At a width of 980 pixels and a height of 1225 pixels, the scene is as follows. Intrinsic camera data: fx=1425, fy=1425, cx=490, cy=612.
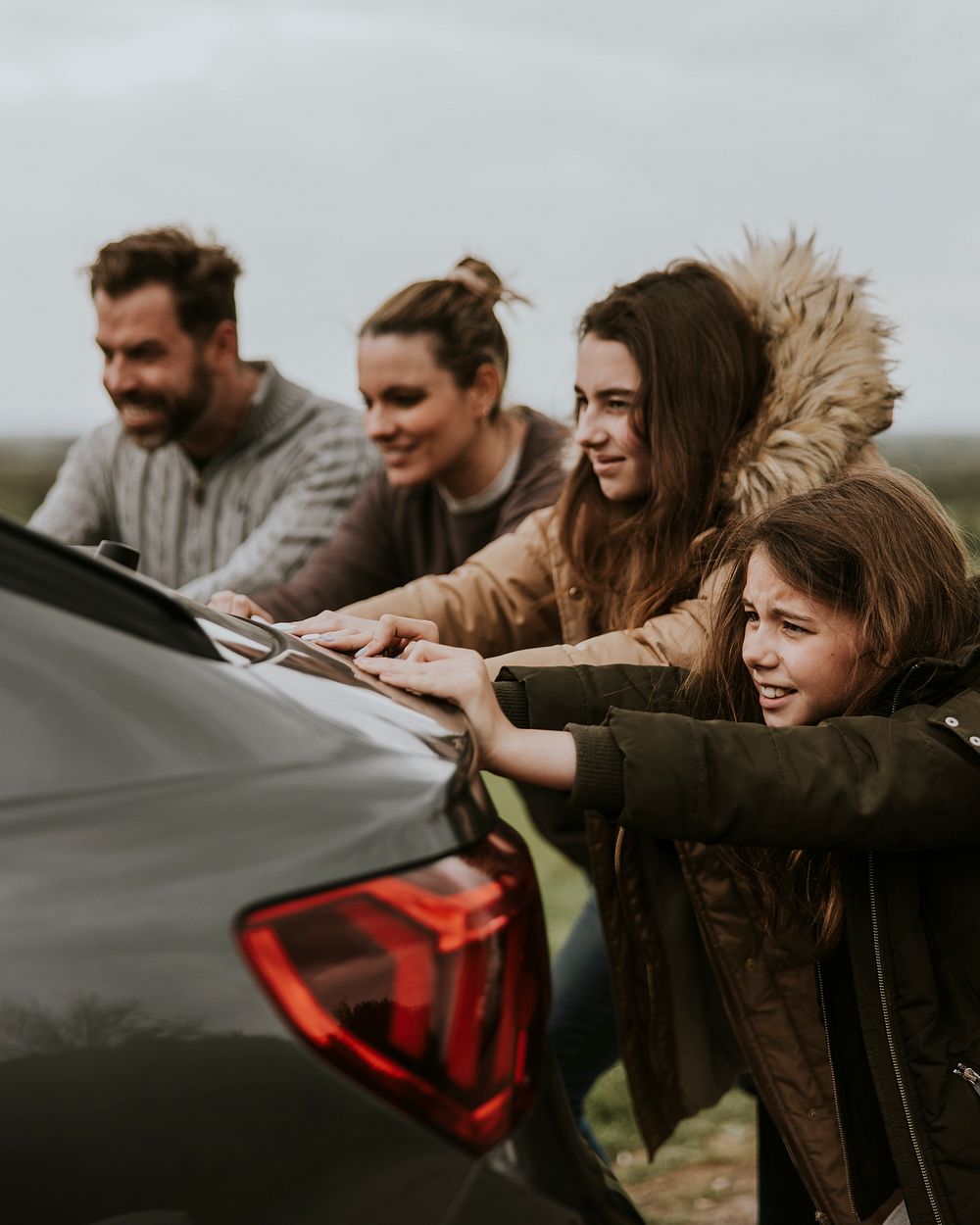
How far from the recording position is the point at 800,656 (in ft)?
6.87

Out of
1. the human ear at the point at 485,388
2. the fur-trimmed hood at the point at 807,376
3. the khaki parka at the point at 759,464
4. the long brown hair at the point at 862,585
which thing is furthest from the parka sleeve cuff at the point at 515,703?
the human ear at the point at 485,388

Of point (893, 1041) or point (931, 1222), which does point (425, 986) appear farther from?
point (931, 1222)

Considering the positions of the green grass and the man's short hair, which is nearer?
the green grass

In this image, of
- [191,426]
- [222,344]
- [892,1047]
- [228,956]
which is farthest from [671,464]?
[222,344]

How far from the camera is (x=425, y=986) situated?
132 cm

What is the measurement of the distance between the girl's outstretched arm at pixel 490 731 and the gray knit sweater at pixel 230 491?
2279 millimetres

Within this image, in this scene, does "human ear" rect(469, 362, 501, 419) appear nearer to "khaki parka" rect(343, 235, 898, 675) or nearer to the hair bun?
the hair bun

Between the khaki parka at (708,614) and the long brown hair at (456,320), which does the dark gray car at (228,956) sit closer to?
the khaki parka at (708,614)

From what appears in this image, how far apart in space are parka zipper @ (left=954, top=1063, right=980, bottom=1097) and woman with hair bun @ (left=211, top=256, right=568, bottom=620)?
202cm

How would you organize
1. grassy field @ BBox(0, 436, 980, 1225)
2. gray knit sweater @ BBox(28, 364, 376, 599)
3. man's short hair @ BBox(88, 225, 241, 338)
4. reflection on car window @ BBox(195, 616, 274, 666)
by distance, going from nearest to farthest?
1. reflection on car window @ BBox(195, 616, 274, 666)
2. grassy field @ BBox(0, 436, 980, 1225)
3. gray knit sweater @ BBox(28, 364, 376, 599)
4. man's short hair @ BBox(88, 225, 241, 338)

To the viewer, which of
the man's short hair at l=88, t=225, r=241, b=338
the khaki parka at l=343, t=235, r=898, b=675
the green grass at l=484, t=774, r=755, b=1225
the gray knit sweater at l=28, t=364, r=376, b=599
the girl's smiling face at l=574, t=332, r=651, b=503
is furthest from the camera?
the man's short hair at l=88, t=225, r=241, b=338

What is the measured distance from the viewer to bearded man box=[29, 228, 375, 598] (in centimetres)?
439

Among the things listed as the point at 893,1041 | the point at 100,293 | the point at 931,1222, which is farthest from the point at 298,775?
the point at 100,293

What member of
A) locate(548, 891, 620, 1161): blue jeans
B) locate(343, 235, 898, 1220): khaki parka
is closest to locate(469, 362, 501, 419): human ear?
locate(343, 235, 898, 1220): khaki parka
